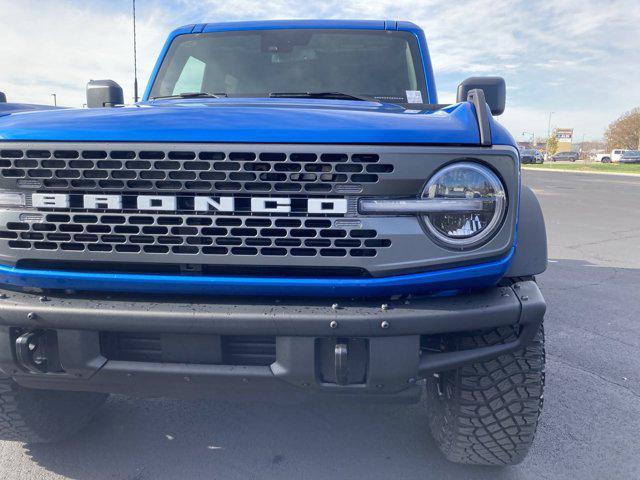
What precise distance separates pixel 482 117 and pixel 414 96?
54.1 inches

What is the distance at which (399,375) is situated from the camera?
1.83 m

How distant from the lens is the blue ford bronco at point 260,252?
1.80m

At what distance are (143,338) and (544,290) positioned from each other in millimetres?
4582

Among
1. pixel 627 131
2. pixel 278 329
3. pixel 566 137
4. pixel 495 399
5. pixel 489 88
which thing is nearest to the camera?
pixel 278 329

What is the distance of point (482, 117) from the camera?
6.36 ft

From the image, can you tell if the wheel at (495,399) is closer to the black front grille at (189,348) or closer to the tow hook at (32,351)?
the black front grille at (189,348)

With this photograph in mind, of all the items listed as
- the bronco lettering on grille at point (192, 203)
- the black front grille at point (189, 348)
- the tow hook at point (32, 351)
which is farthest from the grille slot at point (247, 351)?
the tow hook at point (32, 351)

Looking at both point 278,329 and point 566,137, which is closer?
point 278,329

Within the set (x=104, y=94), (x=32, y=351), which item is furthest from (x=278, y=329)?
(x=104, y=94)

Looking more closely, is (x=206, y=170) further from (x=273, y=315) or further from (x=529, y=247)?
(x=529, y=247)

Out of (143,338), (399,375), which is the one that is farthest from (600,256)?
(143,338)

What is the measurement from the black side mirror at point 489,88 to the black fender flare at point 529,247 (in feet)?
3.79

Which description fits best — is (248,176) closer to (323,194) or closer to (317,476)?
(323,194)

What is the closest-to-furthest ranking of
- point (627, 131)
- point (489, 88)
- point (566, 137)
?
point (489, 88), point (627, 131), point (566, 137)
